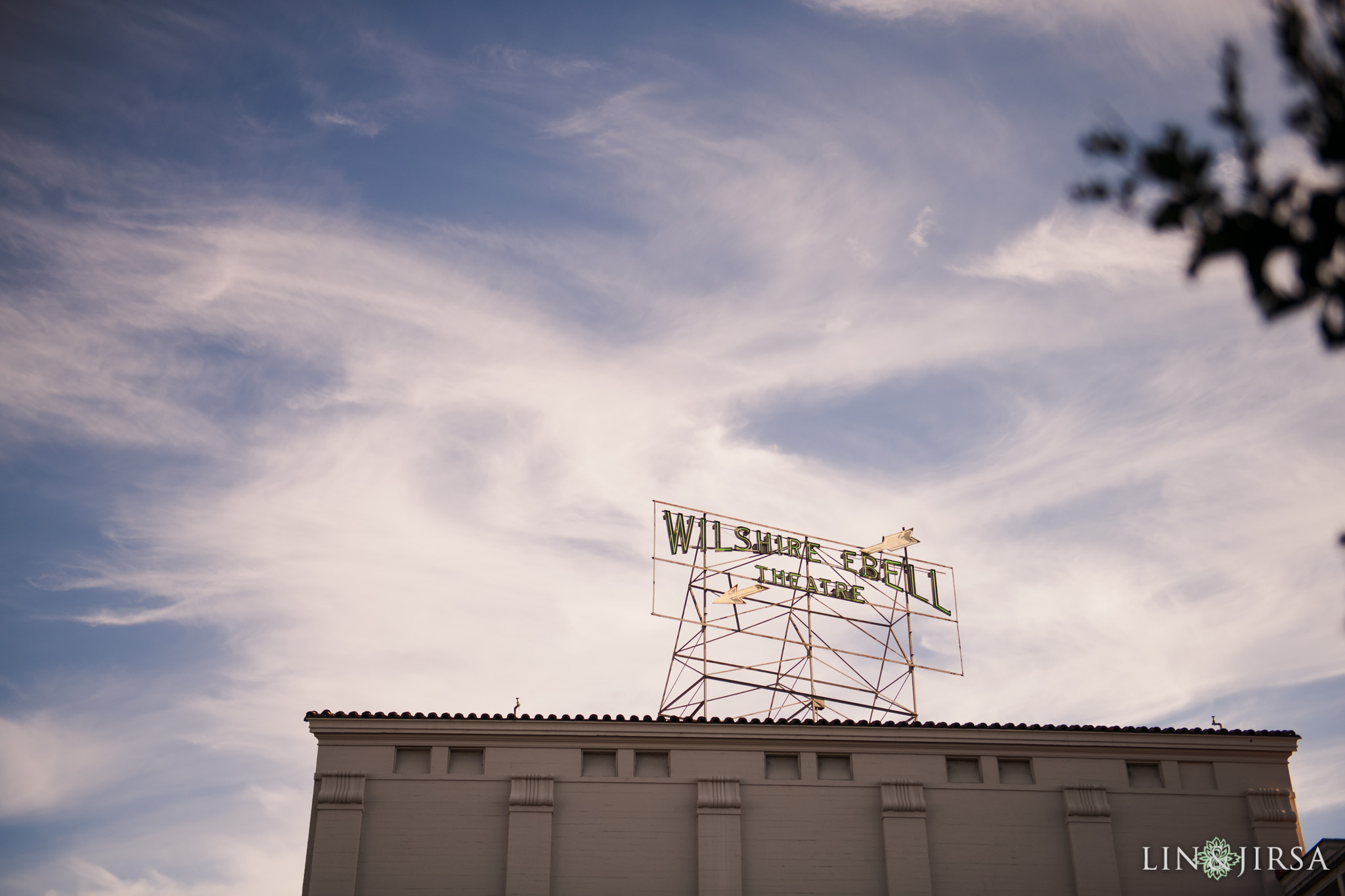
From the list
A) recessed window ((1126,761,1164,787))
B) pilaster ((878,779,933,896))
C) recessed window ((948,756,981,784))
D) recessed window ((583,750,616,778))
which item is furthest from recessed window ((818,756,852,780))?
recessed window ((1126,761,1164,787))

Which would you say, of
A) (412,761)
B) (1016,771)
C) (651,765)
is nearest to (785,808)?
(651,765)

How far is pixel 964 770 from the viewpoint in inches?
1097

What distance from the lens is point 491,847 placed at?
2580cm

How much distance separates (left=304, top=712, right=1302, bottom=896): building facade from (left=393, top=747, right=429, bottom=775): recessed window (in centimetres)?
4

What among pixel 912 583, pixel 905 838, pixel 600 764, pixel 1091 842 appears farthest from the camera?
pixel 912 583

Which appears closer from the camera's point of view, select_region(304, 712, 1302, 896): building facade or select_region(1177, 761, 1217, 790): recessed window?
select_region(304, 712, 1302, 896): building facade

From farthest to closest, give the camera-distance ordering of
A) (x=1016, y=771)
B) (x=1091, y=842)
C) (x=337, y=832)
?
1. (x=1016, y=771)
2. (x=1091, y=842)
3. (x=337, y=832)

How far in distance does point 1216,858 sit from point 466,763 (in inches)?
711

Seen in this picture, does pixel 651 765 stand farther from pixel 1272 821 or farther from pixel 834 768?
pixel 1272 821

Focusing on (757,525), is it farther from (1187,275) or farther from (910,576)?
(1187,275)

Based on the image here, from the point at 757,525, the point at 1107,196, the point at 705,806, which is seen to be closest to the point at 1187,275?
the point at 1107,196

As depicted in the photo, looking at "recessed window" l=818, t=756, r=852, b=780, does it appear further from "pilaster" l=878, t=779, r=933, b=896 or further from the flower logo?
the flower logo

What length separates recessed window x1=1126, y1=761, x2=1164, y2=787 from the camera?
2806 centimetres

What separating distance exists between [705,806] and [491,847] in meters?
4.99
